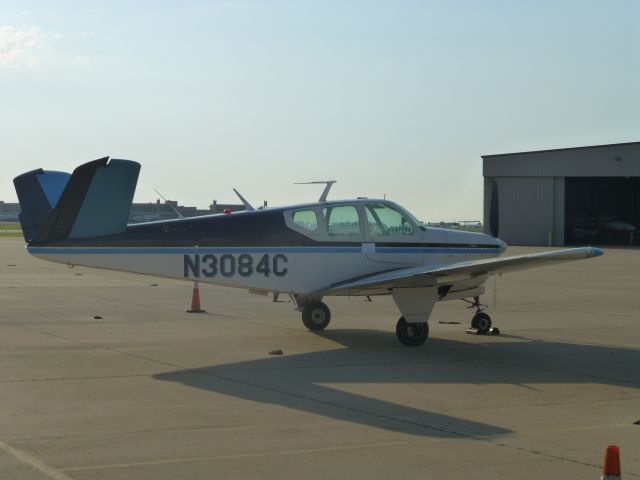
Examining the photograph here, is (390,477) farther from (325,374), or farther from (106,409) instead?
(325,374)

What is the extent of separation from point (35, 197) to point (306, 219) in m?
3.79

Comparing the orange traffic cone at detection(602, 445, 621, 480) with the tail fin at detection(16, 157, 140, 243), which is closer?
the orange traffic cone at detection(602, 445, 621, 480)

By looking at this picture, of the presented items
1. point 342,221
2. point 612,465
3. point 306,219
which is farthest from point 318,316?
point 612,465

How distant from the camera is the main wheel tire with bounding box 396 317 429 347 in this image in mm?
13508

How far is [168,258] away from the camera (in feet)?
42.0

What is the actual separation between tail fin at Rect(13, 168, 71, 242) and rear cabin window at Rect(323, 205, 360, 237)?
3.82 m

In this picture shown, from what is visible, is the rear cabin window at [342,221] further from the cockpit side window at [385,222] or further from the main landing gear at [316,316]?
the main landing gear at [316,316]

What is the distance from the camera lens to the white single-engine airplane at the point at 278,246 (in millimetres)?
12062

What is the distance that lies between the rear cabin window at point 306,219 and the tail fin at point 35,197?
332 cm

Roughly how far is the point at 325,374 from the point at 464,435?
3.33m

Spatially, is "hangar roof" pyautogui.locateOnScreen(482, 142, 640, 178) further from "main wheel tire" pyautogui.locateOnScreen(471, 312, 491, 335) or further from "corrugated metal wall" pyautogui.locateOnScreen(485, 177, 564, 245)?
"main wheel tire" pyautogui.locateOnScreen(471, 312, 491, 335)

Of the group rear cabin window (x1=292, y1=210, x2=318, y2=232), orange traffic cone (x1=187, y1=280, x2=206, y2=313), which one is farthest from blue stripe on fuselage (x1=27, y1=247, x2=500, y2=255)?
orange traffic cone (x1=187, y1=280, x2=206, y2=313)

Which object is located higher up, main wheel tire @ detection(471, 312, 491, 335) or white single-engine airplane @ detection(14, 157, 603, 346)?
white single-engine airplane @ detection(14, 157, 603, 346)

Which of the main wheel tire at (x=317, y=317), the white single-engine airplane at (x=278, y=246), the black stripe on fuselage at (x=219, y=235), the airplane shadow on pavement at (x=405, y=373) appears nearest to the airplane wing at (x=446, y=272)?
the white single-engine airplane at (x=278, y=246)
